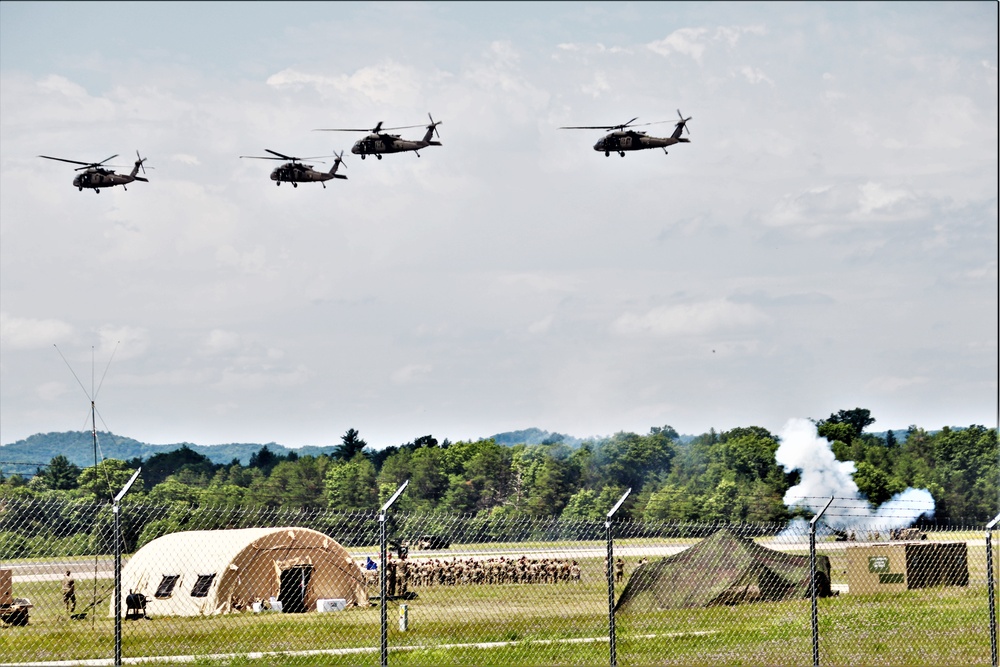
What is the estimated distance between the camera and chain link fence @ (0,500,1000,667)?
758 inches

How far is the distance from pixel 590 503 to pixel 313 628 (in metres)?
75.6

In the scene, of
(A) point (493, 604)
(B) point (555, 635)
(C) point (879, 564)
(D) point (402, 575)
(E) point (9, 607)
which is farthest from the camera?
(D) point (402, 575)

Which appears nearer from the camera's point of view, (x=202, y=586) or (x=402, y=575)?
(x=202, y=586)

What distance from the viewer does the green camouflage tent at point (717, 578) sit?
29.1 metres

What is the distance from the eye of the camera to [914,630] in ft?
72.8

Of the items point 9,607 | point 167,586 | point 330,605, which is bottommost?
point 330,605

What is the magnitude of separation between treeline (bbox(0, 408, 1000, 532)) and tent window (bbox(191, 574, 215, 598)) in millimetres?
50290

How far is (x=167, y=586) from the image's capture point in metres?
30.8

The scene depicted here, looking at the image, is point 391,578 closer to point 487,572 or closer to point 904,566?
point 487,572

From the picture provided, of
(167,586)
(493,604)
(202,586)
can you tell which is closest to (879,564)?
(493,604)

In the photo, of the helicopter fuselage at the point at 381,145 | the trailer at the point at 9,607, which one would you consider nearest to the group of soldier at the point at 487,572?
the trailer at the point at 9,607

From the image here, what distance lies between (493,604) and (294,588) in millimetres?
4786

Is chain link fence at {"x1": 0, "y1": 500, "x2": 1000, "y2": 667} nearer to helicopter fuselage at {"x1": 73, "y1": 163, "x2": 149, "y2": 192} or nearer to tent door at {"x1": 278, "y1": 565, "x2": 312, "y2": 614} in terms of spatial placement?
tent door at {"x1": 278, "y1": 565, "x2": 312, "y2": 614}

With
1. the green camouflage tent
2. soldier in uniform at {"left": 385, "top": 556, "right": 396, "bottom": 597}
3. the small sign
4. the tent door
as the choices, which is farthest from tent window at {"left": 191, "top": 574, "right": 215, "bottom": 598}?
the small sign
